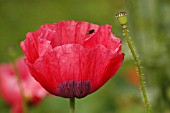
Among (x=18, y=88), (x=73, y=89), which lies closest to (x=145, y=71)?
(x=18, y=88)

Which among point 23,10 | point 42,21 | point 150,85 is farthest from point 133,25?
point 23,10

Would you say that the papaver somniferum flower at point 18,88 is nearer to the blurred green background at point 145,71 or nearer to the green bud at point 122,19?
the blurred green background at point 145,71

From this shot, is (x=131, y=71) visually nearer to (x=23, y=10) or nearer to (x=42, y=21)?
(x=42, y=21)

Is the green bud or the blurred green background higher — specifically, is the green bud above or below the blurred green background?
above

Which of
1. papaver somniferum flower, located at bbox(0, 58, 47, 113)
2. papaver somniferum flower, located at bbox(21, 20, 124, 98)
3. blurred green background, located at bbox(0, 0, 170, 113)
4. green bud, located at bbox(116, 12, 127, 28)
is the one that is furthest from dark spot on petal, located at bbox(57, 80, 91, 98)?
papaver somniferum flower, located at bbox(0, 58, 47, 113)

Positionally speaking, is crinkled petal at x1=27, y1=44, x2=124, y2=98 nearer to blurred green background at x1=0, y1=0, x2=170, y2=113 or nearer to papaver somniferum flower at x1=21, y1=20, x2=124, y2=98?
papaver somniferum flower at x1=21, y1=20, x2=124, y2=98
